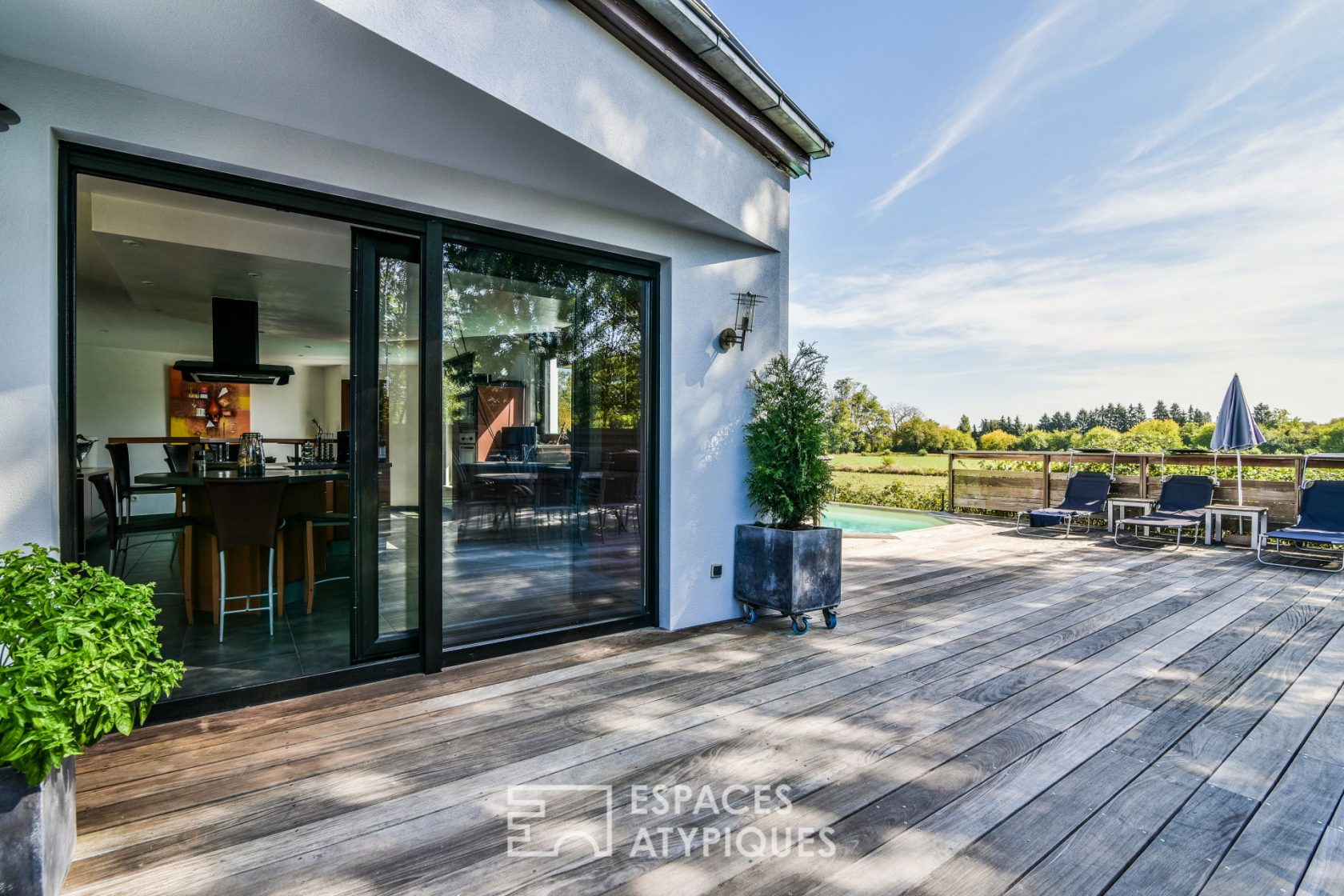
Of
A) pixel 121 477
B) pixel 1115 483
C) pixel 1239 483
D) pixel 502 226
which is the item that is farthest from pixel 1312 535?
pixel 121 477

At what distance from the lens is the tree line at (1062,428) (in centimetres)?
527

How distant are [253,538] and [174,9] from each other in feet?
9.45

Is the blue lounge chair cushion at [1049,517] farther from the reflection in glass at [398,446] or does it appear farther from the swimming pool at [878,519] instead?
the reflection in glass at [398,446]

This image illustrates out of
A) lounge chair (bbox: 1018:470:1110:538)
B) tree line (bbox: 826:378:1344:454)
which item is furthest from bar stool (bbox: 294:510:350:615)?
lounge chair (bbox: 1018:470:1110:538)

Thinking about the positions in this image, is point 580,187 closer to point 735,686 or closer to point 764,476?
point 764,476

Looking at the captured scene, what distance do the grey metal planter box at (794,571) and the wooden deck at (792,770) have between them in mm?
222

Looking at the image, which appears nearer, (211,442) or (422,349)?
(422,349)

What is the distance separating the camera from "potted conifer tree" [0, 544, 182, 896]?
1393mm

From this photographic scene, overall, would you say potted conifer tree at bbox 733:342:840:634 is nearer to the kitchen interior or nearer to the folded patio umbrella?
the kitchen interior

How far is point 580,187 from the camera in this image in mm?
3332

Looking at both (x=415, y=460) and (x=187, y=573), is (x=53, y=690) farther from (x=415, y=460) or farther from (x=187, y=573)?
(x=187, y=573)

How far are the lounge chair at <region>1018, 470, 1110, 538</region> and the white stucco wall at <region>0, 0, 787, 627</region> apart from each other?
6083mm

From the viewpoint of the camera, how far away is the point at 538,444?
3.74m

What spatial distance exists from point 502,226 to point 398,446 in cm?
137
